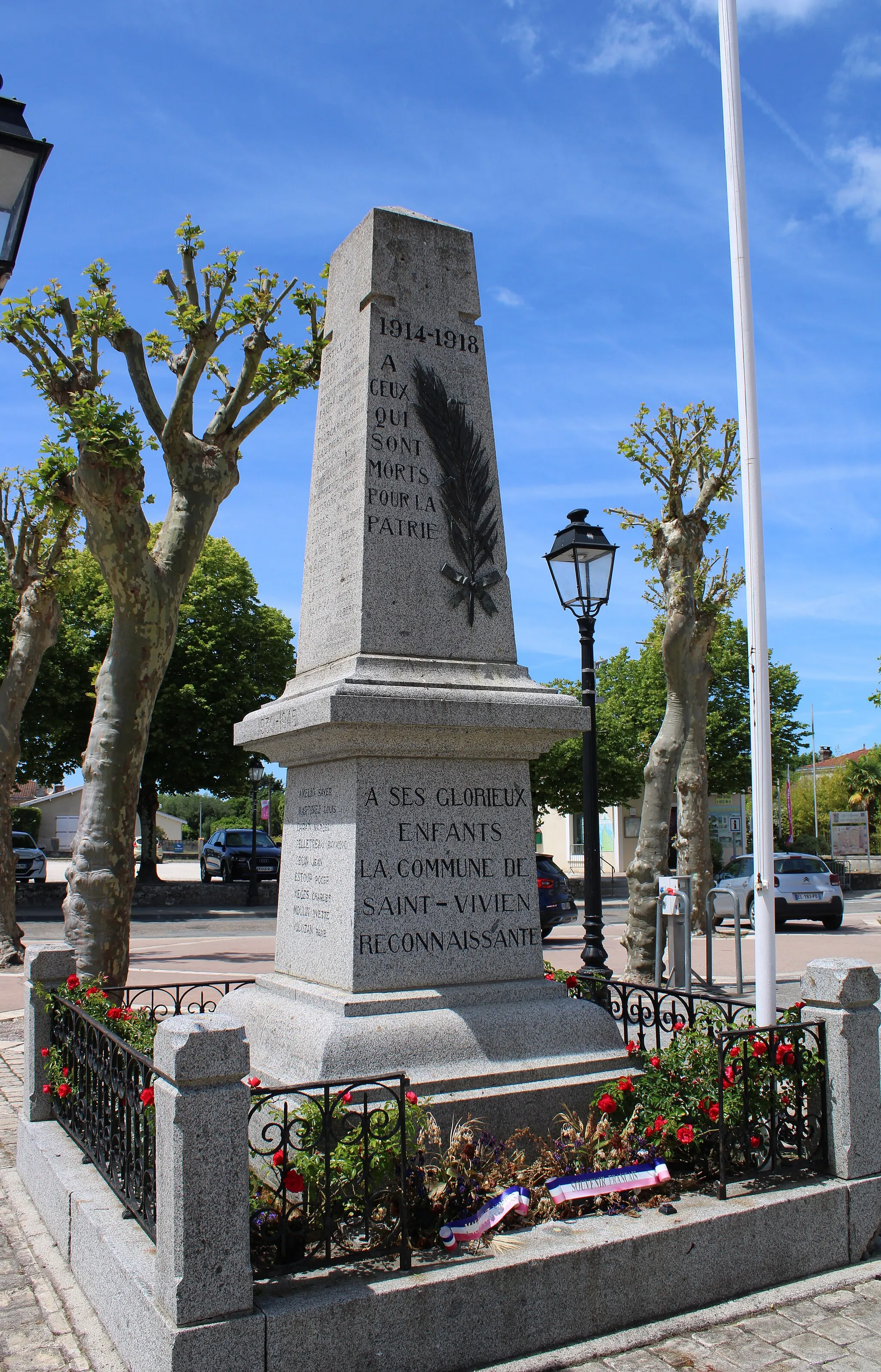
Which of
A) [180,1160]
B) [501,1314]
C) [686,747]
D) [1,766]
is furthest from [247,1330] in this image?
[686,747]

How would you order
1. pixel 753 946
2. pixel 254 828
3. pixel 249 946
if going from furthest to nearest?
1. pixel 254 828
2. pixel 249 946
3. pixel 753 946

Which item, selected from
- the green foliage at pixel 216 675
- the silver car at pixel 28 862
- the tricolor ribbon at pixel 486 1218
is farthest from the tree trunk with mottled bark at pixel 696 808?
the silver car at pixel 28 862

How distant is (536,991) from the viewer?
525 cm

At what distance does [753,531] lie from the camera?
23.0ft

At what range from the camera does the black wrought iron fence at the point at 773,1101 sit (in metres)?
4.59

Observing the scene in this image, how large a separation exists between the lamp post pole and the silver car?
2403cm

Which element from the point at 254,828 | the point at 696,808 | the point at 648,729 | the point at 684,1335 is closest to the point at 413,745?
the point at 684,1335

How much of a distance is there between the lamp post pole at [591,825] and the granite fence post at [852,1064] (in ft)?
13.3

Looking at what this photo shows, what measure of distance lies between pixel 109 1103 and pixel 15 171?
13.9ft

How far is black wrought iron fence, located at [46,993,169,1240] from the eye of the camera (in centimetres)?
397

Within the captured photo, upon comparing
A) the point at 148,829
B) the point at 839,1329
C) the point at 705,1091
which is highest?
the point at 148,829

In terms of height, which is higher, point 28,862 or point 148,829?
point 148,829

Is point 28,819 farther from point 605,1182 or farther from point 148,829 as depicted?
point 605,1182

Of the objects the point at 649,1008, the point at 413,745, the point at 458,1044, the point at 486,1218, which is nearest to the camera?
the point at 486,1218
